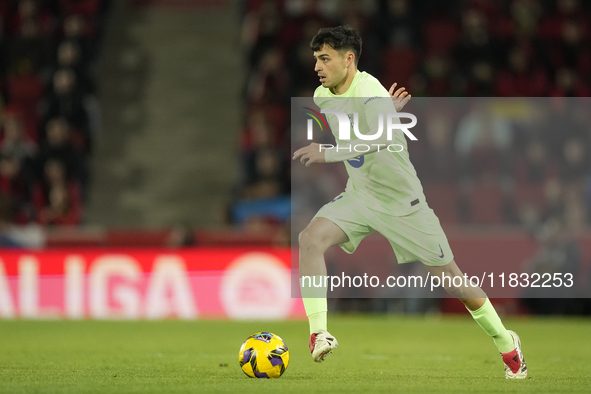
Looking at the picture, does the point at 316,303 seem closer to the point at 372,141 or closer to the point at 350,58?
the point at 372,141

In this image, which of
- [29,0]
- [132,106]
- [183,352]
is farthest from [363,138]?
[29,0]

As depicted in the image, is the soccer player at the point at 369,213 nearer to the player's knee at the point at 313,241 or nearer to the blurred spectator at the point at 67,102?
the player's knee at the point at 313,241

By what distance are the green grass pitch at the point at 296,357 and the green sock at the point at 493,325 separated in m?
0.24

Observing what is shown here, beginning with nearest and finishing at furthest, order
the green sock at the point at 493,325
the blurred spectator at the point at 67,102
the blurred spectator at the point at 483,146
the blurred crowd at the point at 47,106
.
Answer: the green sock at the point at 493,325 → the blurred spectator at the point at 483,146 → the blurred crowd at the point at 47,106 → the blurred spectator at the point at 67,102

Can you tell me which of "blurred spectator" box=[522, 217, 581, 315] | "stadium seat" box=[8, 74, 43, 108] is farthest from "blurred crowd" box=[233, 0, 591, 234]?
"stadium seat" box=[8, 74, 43, 108]

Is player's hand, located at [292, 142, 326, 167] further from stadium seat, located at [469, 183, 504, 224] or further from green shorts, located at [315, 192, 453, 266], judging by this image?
stadium seat, located at [469, 183, 504, 224]

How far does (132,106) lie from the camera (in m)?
18.0

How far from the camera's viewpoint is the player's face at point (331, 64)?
657 centimetres

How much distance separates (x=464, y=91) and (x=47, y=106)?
271 inches

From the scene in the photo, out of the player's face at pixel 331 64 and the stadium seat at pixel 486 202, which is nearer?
the player's face at pixel 331 64

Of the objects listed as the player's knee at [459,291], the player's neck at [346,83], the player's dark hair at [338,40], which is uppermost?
the player's dark hair at [338,40]

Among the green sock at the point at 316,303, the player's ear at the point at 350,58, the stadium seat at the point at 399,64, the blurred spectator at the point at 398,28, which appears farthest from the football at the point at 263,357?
the blurred spectator at the point at 398,28

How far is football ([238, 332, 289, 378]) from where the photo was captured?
6.39 metres

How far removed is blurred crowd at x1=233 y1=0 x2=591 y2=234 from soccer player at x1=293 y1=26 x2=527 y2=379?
6609 millimetres
